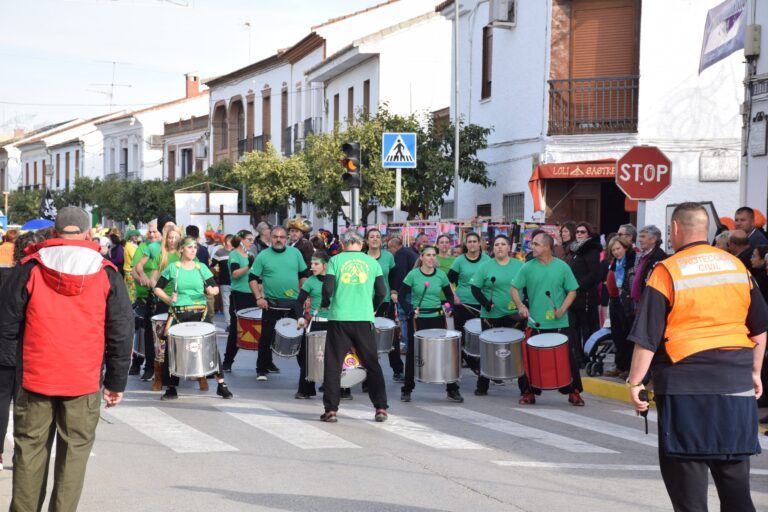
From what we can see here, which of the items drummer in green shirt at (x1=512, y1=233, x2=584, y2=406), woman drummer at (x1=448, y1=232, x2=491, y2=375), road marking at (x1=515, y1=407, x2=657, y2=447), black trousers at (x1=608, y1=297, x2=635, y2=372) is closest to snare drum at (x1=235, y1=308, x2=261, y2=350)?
woman drummer at (x1=448, y1=232, x2=491, y2=375)

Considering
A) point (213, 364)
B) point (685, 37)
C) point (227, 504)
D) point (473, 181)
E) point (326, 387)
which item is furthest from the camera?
point (473, 181)

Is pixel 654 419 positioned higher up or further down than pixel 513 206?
further down

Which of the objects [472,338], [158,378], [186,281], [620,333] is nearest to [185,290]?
[186,281]

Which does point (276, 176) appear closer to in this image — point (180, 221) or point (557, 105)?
point (180, 221)

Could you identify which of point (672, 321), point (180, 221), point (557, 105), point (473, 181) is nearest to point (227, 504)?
point (672, 321)

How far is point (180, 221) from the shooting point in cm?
3872

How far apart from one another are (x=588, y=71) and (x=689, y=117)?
2.20m

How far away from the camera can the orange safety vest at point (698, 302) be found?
5941 millimetres

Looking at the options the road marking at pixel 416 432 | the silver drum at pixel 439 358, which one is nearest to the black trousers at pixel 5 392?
the road marking at pixel 416 432

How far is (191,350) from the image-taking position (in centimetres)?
1227

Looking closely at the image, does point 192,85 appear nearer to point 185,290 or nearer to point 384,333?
point 384,333

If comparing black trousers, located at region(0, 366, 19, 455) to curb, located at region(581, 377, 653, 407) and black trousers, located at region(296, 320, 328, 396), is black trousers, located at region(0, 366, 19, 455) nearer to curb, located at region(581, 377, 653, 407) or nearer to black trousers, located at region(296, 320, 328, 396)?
black trousers, located at region(296, 320, 328, 396)

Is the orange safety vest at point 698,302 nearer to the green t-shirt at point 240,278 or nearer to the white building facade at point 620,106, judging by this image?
the green t-shirt at point 240,278

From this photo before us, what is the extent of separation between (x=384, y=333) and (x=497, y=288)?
1342mm
